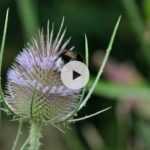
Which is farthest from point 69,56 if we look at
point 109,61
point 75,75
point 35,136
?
point 109,61

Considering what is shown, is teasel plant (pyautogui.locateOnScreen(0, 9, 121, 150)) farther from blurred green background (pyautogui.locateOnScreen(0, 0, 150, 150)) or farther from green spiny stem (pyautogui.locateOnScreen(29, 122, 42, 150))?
blurred green background (pyautogui.locateOnScreen(0, 0, 150, 150))

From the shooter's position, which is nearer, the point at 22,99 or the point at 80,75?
the point at 80,75

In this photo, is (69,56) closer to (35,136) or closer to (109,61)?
(35,136)

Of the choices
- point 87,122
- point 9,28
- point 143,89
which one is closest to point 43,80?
point 143,89

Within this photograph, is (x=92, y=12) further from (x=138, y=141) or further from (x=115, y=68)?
Answer: (x=138, y=141)
